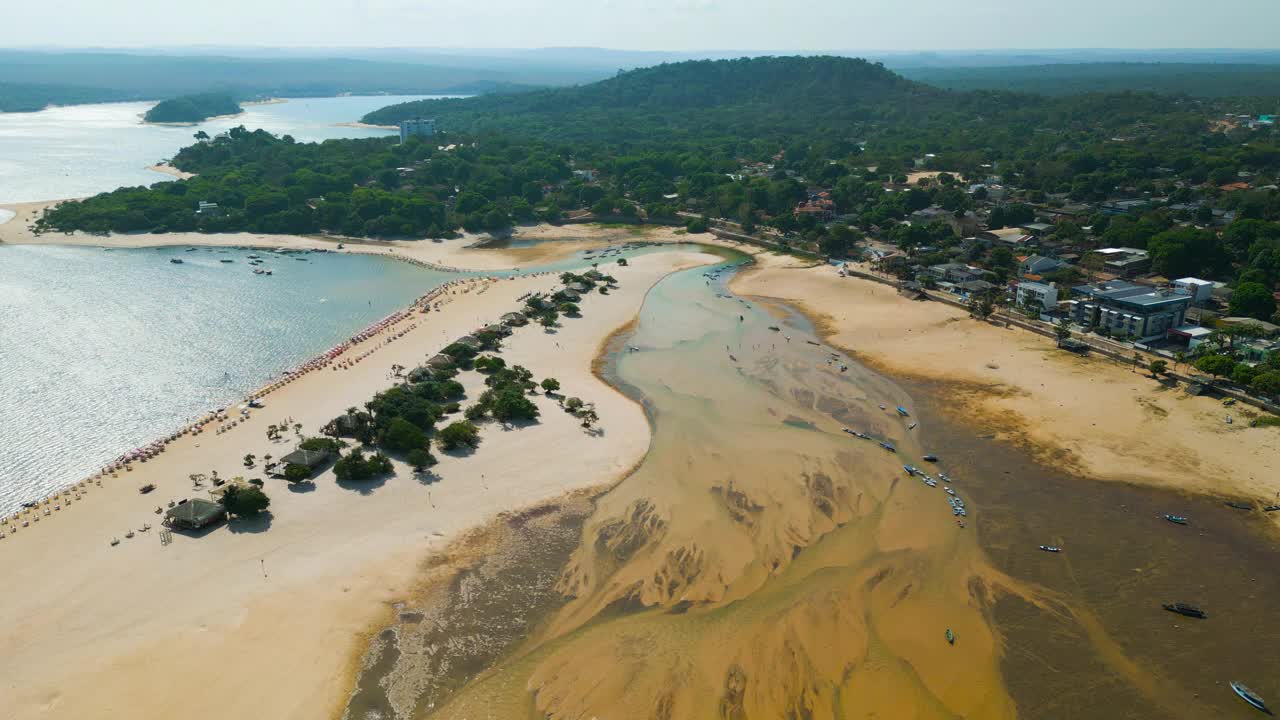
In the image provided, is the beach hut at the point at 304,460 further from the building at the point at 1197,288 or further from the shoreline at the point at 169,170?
the shoreline at the point at 169,170

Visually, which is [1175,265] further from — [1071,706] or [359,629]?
[359,629]

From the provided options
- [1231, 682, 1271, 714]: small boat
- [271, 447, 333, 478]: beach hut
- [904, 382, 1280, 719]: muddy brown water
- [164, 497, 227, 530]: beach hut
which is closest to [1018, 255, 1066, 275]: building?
[904, 382, 1280, 719]: muddy brown water

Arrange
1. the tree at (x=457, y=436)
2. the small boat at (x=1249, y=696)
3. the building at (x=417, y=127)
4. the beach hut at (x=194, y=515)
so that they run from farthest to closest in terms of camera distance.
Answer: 1. the building at (x=417, y=127)
2. the tree at (x=457, y=436)
3. the beach hut at (x=194, y=515)
4. the small boat at (x=1249, y=696)

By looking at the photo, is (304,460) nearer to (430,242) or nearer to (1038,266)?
(430,242)

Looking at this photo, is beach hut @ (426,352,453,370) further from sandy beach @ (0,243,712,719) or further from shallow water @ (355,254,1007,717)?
shallow water @ (355,254,1007,717)

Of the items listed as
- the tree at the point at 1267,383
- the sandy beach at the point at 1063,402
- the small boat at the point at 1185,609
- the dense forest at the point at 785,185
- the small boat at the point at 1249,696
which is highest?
the dense forest at the point at 785,185

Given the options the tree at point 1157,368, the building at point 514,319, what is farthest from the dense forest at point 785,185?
the building at point 514,319
